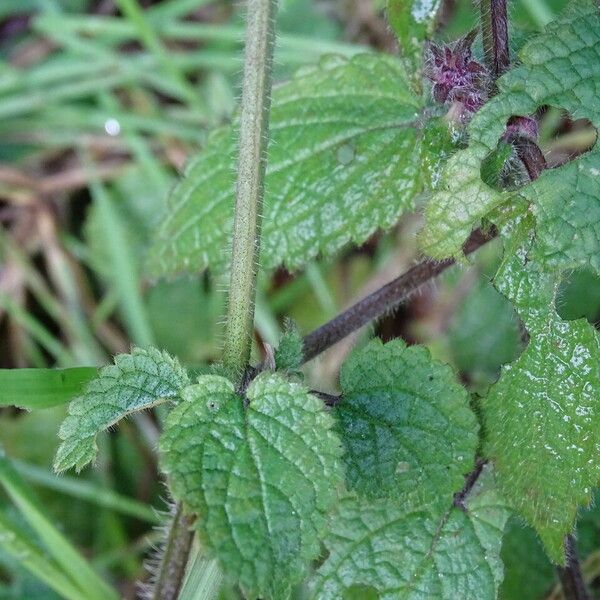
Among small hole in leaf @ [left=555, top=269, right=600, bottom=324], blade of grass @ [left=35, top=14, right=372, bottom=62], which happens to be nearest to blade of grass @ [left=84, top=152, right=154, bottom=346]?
blade of grass @ [left=35, top=14, right=372, bottom=62]

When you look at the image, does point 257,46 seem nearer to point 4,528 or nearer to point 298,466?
point 298,466

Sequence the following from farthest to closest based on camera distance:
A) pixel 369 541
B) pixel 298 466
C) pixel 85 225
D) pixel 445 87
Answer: pixel 85 225 → pixel 369 541 → pixel 445 87 → pixel 298 466

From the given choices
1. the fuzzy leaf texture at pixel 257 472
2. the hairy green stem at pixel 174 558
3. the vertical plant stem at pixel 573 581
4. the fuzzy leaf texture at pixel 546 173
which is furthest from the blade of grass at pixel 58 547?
the fuzzy leaf texture at pixel 546 173

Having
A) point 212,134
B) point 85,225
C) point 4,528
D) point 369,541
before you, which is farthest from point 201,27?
point 369,541

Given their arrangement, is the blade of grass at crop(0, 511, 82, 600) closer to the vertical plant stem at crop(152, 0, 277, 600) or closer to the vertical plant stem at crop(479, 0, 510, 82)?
the vertical plant stem at crop(152, 0, 277, 600)

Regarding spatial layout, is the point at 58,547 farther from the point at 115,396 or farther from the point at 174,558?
the point at 115,396

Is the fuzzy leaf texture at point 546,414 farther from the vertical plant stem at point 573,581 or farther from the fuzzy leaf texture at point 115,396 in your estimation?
the fuzzy leaf texture at point 115,396

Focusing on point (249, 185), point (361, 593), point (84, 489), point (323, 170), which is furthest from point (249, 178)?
point (84, 489)
